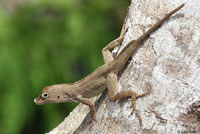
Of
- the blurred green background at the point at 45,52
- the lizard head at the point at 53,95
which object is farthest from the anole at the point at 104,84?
the blurred green background at the point at 45,52

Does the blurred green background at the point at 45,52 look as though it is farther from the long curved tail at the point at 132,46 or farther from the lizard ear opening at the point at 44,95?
→ the long curved tail at the point at 132,46

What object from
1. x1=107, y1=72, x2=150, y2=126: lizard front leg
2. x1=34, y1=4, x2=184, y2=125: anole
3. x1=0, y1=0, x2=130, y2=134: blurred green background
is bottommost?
x1=107, y1=72, x2=150, y2=126: lizard front leg

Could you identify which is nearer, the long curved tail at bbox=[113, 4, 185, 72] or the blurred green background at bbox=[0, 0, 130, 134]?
the long curved tail at bbox=[113, 4, 185, 72]

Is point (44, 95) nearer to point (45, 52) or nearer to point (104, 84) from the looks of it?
point (104, 84)

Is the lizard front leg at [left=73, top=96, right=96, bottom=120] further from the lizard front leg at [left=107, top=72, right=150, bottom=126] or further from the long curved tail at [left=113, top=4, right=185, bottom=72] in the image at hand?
the long curved tail at [left=113, top=4, right=185, bottom=72]

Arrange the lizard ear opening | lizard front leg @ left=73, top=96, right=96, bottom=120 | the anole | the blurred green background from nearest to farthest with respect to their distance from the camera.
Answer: the anole < lizard front leg @ left=73, top=96, right=96, bottom=120 < the lizard ear opening < the blurred green background

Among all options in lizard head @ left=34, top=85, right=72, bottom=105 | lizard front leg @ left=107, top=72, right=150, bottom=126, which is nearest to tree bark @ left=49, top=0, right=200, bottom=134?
lizard front leg @ left=107, top=72, right=150, bottom=126

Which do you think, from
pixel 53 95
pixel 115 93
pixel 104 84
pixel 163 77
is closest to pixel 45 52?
pixel 53 95

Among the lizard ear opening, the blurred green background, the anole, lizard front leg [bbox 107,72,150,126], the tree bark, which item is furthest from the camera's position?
the blurred green background
